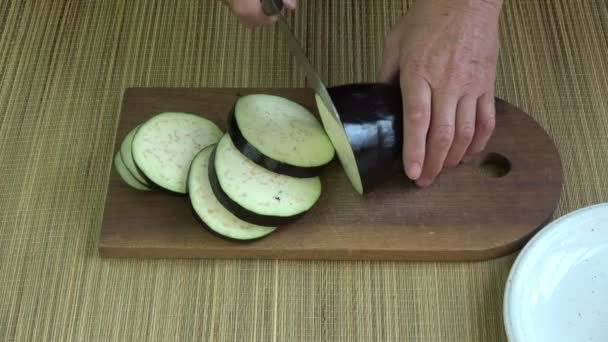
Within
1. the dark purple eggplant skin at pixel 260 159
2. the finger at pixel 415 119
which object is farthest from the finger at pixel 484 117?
the dark purple eggplant skin at pixel 260 159

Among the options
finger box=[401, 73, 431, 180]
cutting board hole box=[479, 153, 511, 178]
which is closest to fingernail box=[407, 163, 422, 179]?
finger box=[401, 73, 431, 180]

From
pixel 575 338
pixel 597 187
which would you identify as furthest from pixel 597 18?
pixel 575 338

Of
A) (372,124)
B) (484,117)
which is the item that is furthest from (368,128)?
(484,117)

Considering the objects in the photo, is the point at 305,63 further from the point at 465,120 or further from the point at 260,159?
the point at 465,120

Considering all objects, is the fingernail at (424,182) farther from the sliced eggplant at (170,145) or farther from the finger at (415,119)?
the sliced eggplant at (170,145)

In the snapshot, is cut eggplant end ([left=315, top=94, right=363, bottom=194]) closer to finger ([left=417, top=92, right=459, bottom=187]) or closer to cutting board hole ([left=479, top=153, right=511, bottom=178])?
finger ([left=417, top=92, right=459, bottom=187])

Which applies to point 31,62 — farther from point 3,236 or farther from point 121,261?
point 121,261

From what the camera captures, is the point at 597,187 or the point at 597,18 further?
the point at 597,18

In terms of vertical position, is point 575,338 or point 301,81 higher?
point 301,81
